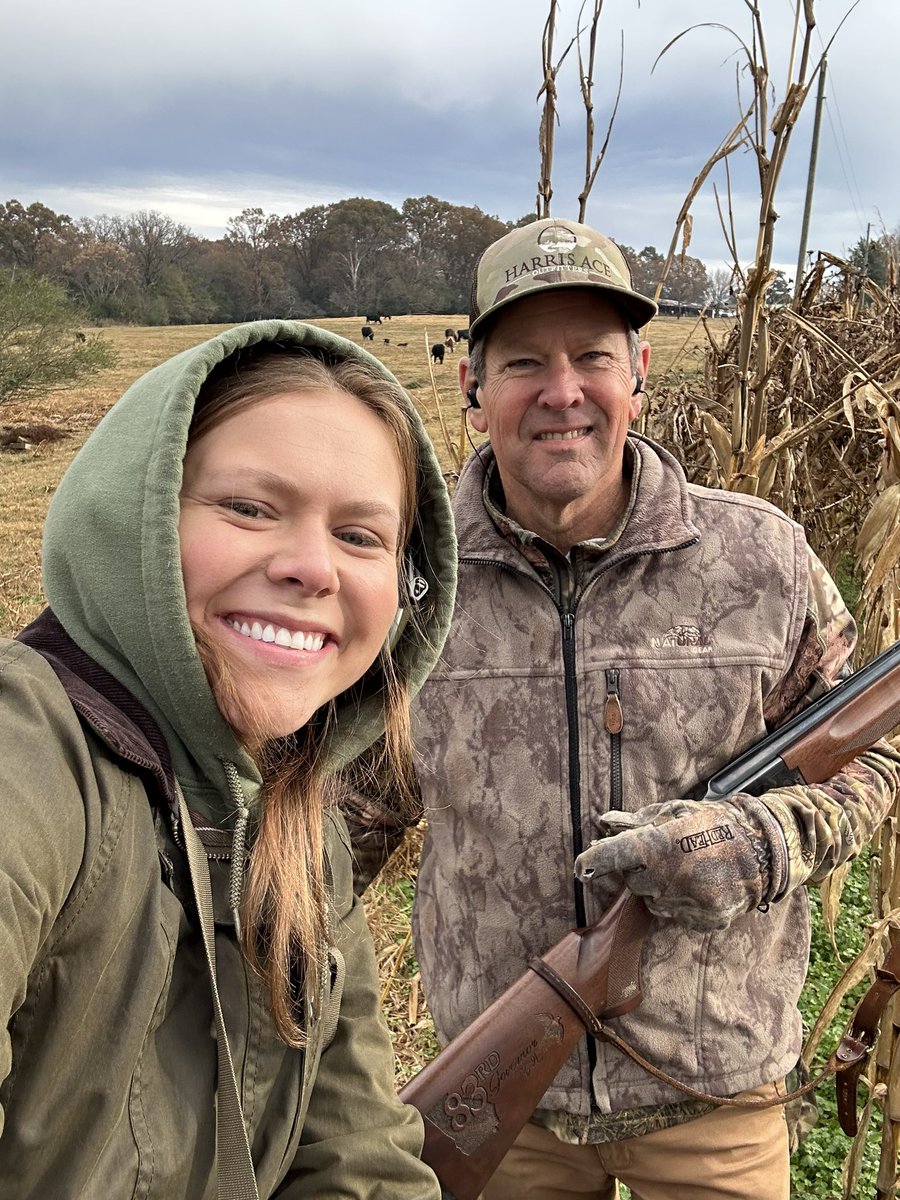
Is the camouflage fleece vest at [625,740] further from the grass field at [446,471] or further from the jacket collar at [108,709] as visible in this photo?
the jacket collar at [108,709]

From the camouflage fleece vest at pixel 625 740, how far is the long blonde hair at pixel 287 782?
0.73 meters

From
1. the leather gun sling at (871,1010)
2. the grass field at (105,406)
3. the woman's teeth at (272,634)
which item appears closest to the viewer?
the woman's teeth at (272,634)

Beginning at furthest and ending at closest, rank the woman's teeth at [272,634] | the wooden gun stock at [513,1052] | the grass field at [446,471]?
the grass field at [446,471]
the wooden gun stock at [513,1052]
the woman's teeth at [272,634]

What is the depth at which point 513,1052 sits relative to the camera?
1.85m

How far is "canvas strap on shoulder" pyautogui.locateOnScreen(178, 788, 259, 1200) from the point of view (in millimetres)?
1010

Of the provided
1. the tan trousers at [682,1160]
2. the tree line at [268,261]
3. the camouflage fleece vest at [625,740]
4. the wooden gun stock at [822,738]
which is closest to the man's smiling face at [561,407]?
the camouflage fleece vest at [625,740]

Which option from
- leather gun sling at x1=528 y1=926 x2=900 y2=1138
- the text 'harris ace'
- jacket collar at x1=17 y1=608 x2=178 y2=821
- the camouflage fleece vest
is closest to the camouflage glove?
the camouflage fleece vest

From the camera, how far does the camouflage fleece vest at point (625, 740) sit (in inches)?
79.6

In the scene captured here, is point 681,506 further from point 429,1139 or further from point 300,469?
point 429,1139

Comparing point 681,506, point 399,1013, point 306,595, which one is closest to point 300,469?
point 306,595

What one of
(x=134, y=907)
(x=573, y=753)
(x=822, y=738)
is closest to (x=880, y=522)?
(x=822, y=738)

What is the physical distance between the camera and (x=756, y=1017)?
2.04 m

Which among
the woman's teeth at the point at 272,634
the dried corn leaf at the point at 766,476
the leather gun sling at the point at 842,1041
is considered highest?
the dried corn leaf at the point at 766,476

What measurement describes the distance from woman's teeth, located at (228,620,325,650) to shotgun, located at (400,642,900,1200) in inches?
43.7
